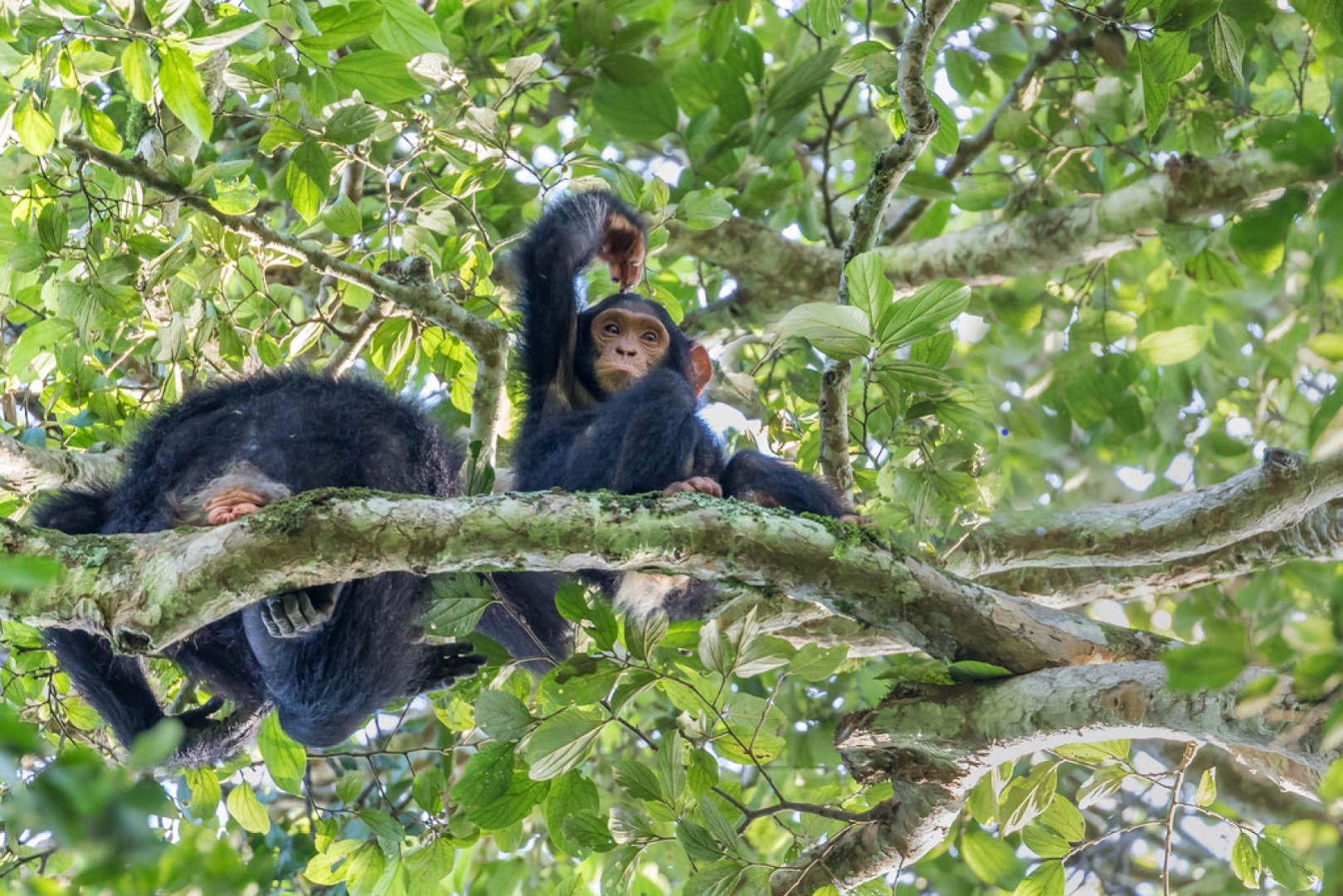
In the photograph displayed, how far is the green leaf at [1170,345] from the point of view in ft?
20.5

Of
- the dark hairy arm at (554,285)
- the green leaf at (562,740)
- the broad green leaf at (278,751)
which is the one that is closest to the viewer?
the green leaf at (562,740)

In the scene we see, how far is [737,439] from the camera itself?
582 centimetres

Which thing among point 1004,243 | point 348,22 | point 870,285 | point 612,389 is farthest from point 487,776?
point 1004,243

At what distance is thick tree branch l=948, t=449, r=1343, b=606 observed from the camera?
3793 mm

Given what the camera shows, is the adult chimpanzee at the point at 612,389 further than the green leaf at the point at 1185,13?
Yes

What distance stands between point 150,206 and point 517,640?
6.85 feet

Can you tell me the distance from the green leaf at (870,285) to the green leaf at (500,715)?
1.42 m

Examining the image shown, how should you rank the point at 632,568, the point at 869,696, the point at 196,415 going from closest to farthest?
1. the point at 632,568
2. the point at 196,415
3. the point at 869,696

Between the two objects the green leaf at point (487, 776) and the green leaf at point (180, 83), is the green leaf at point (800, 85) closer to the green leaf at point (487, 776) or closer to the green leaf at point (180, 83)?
the green leaf at point (180, 83)

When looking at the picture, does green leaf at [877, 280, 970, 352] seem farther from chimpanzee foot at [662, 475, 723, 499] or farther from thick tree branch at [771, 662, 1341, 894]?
thick tree branch at [771, 662, 1341, 894]

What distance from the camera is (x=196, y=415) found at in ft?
12.8

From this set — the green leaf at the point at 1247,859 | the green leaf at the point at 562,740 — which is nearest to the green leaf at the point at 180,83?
the green leaf at the point at 562,740

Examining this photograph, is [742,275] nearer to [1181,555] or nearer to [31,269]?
[1181,555]

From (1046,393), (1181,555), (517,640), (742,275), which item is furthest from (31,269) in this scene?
(1046,393)
